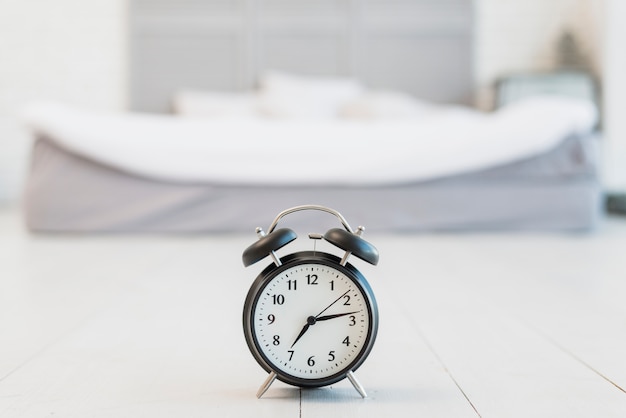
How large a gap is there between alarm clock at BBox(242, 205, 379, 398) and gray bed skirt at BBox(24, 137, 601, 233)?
203cm

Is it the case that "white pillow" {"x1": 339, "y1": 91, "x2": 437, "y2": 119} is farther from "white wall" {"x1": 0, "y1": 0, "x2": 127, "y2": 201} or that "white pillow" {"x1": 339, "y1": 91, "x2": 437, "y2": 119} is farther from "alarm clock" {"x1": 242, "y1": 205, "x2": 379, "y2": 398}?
"alarm clock" {"x1": 242, "y1": 205, "x2": 379, "y2": 398}

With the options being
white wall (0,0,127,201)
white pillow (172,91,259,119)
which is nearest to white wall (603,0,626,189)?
white pillow (172,91,259,119)

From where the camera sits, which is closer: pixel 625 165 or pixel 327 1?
pixel 625 165

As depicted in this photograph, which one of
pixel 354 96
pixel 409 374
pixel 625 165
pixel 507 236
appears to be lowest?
pixel 409 374

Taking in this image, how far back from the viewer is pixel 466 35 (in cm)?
583

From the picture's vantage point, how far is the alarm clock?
3.44ft

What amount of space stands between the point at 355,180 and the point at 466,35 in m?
3.16

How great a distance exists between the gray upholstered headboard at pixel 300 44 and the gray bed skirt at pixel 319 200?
2.75 meters

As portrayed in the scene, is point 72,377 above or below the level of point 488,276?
below

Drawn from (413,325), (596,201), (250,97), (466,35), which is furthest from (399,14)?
(413,325)

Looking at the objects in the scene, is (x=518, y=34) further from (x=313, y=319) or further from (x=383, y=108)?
(x=313, y=319)

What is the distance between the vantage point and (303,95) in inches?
213

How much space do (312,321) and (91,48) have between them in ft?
17.1

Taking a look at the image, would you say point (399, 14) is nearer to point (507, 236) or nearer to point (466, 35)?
point (466, 35)
